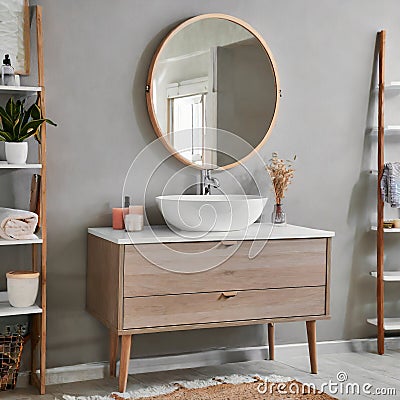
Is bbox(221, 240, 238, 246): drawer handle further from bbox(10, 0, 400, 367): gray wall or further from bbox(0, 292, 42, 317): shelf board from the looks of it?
bbox(0, 292, 42, 317): shelf board

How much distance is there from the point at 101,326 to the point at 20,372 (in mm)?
447

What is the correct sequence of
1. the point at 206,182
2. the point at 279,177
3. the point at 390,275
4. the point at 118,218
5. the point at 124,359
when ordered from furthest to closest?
the point at 390,275 < the point at 279,177 < the point at 206,182 < the point at 118,218 < the point at 124,359

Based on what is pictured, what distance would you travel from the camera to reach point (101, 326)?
369cm

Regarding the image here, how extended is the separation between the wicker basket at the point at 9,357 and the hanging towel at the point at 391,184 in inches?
81.6

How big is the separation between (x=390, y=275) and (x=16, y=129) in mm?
2214

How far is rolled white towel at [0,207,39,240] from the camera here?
319cm

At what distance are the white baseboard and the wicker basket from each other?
99 millimetres

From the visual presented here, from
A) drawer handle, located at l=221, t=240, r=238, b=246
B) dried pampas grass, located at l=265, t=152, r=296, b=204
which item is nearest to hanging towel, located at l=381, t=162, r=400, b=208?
dried pampas grass, located at l=265, t=152, r=296, b=204

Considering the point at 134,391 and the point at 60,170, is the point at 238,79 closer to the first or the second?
the point at 60,170

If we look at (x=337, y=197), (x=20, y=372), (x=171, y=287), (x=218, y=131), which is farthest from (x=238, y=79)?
(x=20, y=372)

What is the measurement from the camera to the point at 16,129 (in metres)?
3.23

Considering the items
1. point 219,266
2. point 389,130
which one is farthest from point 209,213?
point 389,130

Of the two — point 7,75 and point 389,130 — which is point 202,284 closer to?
point 7,75

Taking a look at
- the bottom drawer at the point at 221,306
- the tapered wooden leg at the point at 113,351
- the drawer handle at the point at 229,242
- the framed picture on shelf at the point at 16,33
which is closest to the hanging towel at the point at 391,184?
the bottom drawer at the point at 221,306
